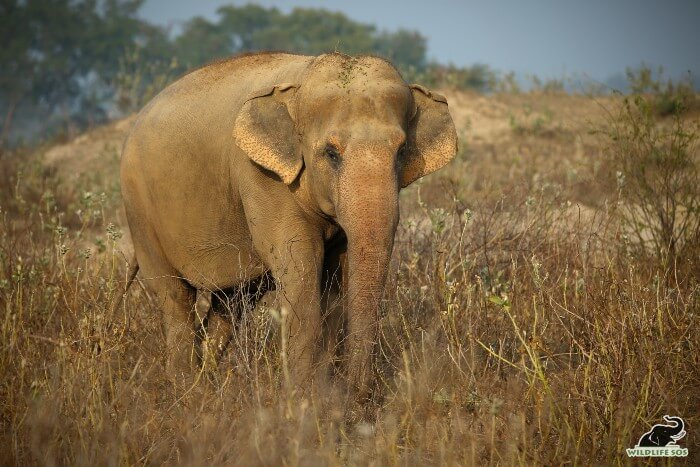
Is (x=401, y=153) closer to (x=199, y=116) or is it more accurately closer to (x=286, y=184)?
(x=286, y=184)

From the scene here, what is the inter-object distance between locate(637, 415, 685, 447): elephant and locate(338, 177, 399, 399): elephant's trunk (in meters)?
1.20

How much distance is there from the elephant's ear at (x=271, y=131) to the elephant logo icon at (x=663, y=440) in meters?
2.00

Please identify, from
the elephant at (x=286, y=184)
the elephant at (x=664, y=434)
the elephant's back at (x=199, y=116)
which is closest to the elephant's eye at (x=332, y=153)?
the elephant at (x=286, y=184)

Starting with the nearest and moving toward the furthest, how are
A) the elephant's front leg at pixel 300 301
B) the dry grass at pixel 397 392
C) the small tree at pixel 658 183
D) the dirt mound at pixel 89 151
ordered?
the dry grass at pixel 397 392
the elephant's front leg at pixel 300 301
the small tree at pixel 658 183
the dirt mound at pixel 89 151

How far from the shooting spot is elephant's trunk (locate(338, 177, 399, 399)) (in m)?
4.38

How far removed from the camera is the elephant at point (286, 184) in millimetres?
4438

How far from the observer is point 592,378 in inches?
176

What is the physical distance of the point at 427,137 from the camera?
5074 millimetres

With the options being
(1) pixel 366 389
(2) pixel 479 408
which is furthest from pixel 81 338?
(2) pixel 479 408

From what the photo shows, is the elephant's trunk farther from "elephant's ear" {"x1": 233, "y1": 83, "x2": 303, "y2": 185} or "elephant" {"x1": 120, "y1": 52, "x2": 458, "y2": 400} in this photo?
"elephant's ear" {"x1": 233, "y1": 83, "x2": 303, "y2": 185}

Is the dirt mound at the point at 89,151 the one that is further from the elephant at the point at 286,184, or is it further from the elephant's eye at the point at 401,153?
the elephant's eye at the point at 401,153

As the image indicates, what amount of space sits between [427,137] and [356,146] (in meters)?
0.70

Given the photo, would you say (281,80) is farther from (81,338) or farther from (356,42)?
(356,42)

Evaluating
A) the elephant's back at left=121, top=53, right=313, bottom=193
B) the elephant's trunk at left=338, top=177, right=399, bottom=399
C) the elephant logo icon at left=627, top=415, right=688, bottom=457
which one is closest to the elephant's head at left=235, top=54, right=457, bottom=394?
the elephant's trunk at left=338, top=177, right=399, bottom=399
